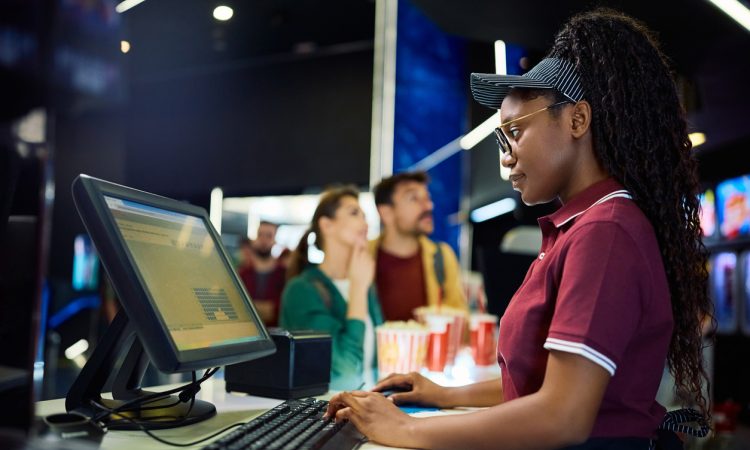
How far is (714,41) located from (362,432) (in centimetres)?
370

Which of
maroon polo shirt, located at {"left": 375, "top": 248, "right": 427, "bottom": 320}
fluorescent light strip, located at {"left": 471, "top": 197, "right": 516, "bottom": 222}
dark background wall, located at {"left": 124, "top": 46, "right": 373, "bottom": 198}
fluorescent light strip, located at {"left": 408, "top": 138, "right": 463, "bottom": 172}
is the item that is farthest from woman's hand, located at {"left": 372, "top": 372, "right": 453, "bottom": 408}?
fluorescent light strip, located at {"left": 471, "top": 197, "right": 516, "bottom": 222}

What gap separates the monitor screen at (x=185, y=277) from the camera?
1121 mm

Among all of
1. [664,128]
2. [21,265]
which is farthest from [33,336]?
[664,128]

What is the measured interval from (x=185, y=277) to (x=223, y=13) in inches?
81.0

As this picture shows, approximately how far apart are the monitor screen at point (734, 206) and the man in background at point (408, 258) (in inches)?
166

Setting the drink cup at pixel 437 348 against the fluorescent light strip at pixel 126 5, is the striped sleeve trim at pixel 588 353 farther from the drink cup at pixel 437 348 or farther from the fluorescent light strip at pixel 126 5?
the fluorescent light strip at pixel 126 5

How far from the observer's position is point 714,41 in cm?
386

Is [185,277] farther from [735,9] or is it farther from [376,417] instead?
[735,9]

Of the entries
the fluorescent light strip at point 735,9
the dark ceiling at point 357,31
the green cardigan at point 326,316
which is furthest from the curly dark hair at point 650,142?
the fluorescent light strip at point 735,9

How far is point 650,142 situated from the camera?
4.00 feet

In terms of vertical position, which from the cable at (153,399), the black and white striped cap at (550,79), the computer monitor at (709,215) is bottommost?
the cable at (153,399)

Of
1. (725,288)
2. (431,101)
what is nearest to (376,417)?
(431,101)

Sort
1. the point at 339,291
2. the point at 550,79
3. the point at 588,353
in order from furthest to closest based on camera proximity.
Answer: the point at 339,291, the point at 550,79, the point at 588,353

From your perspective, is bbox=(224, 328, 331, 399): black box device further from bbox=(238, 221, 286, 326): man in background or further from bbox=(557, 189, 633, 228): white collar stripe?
bbox=(238, 221, 286, 326): man in background
